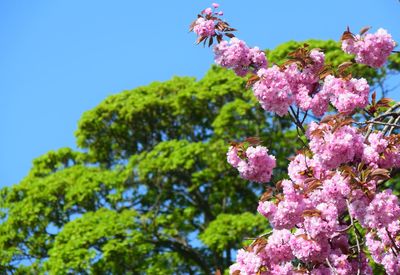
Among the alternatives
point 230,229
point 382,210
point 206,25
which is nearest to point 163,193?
point 230,229

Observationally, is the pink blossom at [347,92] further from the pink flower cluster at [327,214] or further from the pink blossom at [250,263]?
the pink blossom at [250,263]

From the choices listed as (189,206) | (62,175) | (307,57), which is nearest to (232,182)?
(189,206)

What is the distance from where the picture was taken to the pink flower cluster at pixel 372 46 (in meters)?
6.17

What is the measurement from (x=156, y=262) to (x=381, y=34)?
1219 cm

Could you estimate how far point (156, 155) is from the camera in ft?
62.5

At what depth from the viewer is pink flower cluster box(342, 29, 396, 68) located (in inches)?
243

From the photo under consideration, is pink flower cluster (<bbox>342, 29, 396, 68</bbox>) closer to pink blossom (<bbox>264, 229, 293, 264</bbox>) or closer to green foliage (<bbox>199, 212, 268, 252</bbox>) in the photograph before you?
pink blossom (<bbox>264, 229, 293, 264</bbox>)

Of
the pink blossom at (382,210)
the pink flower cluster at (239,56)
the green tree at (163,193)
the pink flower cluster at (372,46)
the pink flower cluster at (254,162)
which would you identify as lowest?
the pink blossom at (382,210)

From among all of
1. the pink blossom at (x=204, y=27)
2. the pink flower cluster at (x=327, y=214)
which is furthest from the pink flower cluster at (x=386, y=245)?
the pink blossom at (x=204, y=27)

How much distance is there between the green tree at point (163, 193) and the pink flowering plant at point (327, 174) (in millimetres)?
10930

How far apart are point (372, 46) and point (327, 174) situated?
1.40 meters

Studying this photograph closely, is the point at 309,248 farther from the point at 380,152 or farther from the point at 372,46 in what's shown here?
the point at 372,46

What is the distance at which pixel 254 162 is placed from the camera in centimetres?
625

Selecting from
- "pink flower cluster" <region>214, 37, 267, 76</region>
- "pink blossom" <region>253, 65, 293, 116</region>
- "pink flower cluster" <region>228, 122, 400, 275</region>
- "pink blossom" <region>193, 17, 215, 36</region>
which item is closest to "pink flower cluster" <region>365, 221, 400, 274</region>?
"pink flower cluster" <region>228, 122, 400, 275</region>
